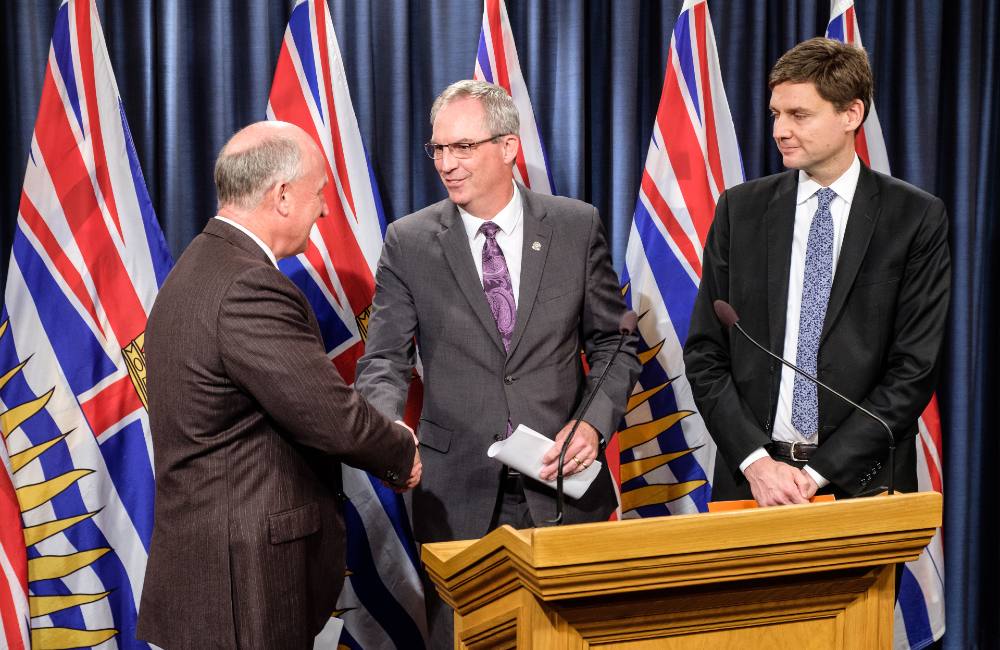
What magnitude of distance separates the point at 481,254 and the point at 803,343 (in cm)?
85

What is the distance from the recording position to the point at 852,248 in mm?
2520

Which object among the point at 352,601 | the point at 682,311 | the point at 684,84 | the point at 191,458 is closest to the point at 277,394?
the point at 191,458

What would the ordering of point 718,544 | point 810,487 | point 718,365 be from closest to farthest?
point 718,544, point 810,487, point 718,365

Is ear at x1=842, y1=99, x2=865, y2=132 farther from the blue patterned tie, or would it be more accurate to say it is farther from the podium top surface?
the podium top surface

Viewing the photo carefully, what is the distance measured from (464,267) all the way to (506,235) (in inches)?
6.6

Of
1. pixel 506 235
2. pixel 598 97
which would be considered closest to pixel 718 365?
pixel 506 235

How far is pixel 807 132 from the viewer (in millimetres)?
2549

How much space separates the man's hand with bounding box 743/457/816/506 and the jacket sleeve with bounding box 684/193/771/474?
2.3 inches

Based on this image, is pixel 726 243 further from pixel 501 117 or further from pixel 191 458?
pixel 191 458

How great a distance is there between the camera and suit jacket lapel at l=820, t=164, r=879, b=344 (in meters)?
2.50

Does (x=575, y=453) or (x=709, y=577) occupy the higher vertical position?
(x=709, y=577)

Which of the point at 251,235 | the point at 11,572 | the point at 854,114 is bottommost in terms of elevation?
the point at 11,572

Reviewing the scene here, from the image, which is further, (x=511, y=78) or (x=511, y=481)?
(x=511, y=78)

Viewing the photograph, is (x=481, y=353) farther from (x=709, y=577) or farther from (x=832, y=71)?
(x=709, y=577)
